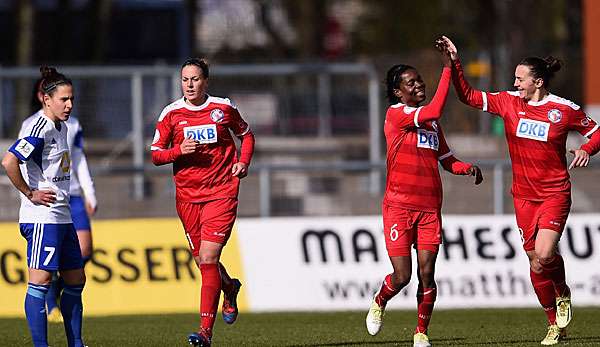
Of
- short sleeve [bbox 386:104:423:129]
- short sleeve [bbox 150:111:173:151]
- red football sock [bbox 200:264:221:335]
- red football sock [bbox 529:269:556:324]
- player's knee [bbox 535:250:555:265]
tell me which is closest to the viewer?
short sleeve [bbox 386:104:423:129]

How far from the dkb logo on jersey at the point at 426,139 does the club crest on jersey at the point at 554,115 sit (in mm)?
905

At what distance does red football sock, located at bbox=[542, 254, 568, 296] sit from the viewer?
40.4ft

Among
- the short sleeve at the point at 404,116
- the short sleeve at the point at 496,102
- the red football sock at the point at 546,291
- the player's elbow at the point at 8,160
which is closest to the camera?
the player's elbow at the point at 8,160

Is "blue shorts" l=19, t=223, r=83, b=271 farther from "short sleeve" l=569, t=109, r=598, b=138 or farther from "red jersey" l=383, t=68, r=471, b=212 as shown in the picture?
"short sleeve" l=569, t=109, r=598, b=138

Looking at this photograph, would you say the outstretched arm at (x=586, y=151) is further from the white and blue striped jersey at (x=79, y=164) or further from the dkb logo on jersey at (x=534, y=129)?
the white and blue striped jersey at (x=79, y=164)

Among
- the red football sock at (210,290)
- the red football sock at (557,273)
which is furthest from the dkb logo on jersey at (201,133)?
the red football sock at (557,273)

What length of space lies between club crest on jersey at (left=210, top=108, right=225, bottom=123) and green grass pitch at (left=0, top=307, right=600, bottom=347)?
1.96m

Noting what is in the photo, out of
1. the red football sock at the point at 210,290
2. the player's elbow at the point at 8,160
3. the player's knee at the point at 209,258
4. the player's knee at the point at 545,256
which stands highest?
the player's elbow at the point at 8,160

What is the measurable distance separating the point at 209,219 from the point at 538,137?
258cm

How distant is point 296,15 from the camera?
53531 millimetres

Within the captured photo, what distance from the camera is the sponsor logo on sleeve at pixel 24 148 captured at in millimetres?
11000

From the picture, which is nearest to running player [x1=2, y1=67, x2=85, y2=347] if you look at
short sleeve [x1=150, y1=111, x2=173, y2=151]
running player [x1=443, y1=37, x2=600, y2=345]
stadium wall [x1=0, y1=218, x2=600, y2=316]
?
short sleeve [x1=150, y1=111, x2=173, y2=151]

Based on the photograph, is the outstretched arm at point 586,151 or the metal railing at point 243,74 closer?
the outstretched arm at point 586,151

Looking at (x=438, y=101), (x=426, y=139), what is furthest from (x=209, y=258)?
(x=438, y=101)
